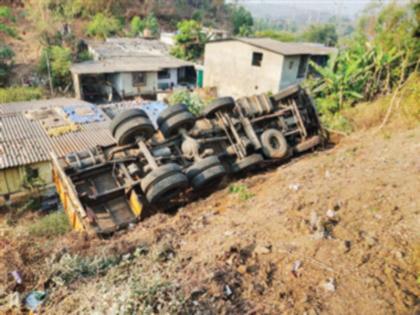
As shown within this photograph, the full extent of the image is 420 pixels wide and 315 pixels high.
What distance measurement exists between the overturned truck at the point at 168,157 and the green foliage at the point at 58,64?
1694 cm

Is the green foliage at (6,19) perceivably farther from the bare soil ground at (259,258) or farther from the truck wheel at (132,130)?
the bare soil ground at (259,258)

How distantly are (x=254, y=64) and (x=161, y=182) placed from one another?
50.0 ft

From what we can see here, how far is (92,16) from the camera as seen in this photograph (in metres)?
38.3

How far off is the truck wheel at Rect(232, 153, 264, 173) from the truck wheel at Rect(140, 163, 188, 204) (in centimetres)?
184

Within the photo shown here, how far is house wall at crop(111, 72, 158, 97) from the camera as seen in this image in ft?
68.0

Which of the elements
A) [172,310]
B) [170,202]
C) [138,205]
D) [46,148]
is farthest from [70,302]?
[46,148]

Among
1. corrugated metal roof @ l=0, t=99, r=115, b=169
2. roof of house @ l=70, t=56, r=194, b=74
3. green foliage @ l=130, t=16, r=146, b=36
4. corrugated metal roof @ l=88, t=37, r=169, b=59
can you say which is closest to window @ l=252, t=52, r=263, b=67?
roof of house @ l=70, t=56, r=194, b=74

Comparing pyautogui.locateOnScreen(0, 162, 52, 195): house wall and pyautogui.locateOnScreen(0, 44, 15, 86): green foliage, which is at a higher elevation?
pyautogui.locateOnScreen(0, 44, 15, 86): green foliage

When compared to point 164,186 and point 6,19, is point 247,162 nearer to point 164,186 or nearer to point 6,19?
point 164,186

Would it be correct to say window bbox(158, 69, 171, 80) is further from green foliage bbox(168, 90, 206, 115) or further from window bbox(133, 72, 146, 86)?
green foliage bbox(168, 90, 206, 115)

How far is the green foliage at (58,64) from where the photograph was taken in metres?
21.4

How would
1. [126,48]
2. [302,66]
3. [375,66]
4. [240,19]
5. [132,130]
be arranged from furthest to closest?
[240,19] → [126,48] → [302,66] → [375,66] → [132,130]

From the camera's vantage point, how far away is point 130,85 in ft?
69.3

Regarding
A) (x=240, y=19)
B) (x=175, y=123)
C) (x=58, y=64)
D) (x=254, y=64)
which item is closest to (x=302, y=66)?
(x=254, y=64)
